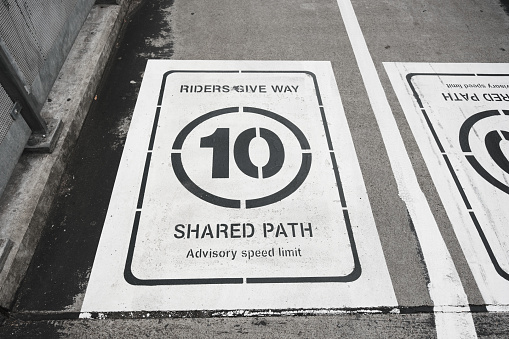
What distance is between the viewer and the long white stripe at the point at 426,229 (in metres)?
3.09

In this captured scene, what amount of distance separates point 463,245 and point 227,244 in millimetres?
2066

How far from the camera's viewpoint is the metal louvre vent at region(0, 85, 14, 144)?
10.7 ft

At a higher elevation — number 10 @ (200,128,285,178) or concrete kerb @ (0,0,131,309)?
concrete kerb @ (0,0,131,309)

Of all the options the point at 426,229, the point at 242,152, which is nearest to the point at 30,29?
the point at 242,152

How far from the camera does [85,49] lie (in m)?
4.85

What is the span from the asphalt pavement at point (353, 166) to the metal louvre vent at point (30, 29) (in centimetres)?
78

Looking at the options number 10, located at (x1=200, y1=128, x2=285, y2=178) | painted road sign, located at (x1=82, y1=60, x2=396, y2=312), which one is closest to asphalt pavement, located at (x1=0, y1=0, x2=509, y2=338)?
painted road sign, located at (x1=82, y1=60, x2=396, y2=312)

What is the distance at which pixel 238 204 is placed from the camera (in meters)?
3.69

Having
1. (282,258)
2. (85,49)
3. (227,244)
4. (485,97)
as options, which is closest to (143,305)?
(227,244)

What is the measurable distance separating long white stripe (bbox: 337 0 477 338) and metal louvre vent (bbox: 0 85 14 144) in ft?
11.6

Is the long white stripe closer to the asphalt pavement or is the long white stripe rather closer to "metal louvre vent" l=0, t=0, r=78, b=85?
the asphalt pavement

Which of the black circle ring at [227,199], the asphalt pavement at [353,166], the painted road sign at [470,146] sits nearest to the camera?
the asphalt pavement at [353,166]

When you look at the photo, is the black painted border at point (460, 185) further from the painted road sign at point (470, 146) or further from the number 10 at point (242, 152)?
the number 10 at point (242, 152)

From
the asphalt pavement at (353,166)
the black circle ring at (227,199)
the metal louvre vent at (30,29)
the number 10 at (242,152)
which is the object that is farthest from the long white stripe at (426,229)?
the metal louvre vent at (30,29)
